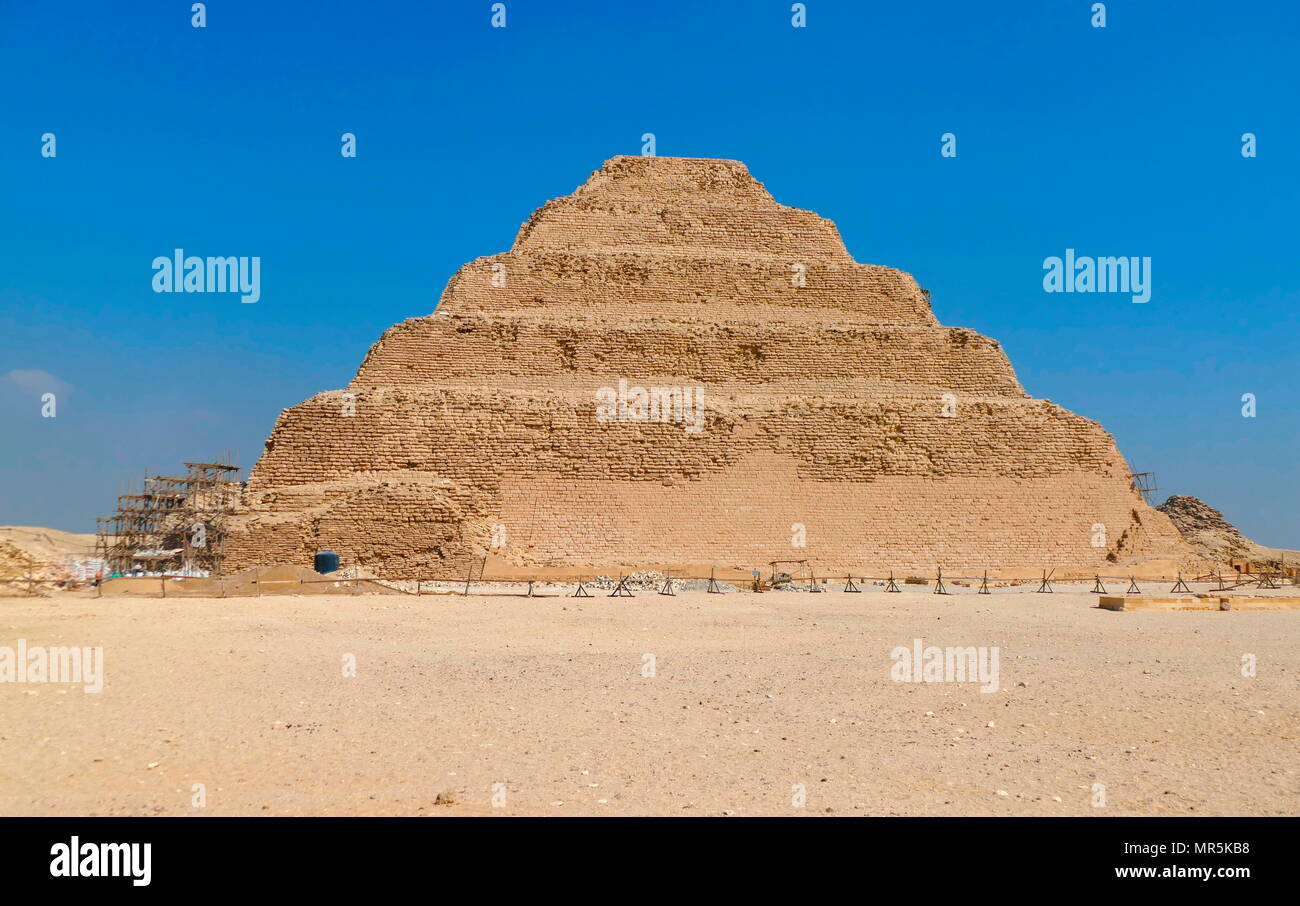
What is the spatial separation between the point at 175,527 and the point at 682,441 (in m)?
17.3

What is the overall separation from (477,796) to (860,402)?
1104 inches

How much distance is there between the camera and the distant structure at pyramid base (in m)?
28.0

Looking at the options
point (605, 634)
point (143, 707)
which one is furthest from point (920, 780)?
point (605, 634)

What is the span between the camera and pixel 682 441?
30500 millimetres

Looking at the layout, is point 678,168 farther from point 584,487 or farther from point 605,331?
point 584,487

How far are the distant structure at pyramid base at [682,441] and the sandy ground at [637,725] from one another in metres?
14.5
